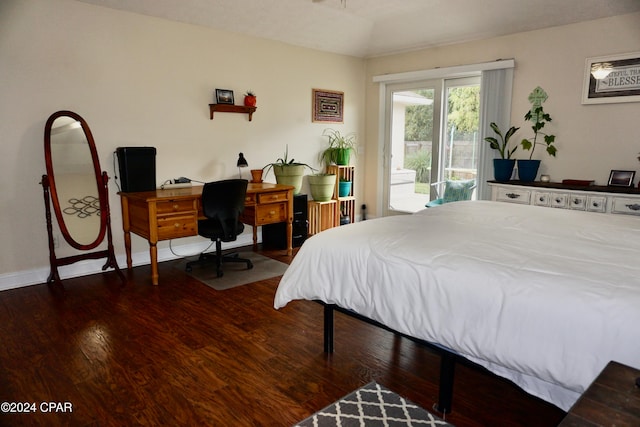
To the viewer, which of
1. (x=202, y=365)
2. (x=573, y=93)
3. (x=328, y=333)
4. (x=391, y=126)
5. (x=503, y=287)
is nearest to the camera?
(x=503, y=287)

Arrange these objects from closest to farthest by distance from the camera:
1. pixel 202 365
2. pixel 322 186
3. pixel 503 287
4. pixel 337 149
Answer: pixel 503 287 → pixel 202 365 → pixel 322 186 → pixel 337 149

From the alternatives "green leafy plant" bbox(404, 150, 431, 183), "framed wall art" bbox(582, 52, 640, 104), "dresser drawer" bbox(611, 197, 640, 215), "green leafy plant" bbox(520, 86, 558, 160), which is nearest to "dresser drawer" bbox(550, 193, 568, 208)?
"dresser drawer" bbox(611, 197, 640, 215)

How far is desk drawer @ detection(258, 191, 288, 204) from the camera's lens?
4277mm

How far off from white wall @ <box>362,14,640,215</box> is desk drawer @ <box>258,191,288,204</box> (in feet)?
8.80

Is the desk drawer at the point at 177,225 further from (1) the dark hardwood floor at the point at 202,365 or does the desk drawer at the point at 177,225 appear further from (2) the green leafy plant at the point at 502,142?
(2) the green leafy plant at the point at 502,142

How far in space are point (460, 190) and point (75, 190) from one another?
407 cm

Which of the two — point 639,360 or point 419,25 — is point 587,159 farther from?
point 639,360

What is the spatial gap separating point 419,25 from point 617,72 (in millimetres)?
2121

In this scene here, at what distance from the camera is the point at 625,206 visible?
358cm

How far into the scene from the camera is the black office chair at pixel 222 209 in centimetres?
367

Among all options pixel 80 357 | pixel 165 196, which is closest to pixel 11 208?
pixel 165 196

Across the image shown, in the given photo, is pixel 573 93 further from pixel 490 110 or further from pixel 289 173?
pixel 289 173

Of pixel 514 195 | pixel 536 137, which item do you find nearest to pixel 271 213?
pixel 514 195

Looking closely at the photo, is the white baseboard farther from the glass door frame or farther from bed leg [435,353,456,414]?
bed leg [435,353,456,414]
